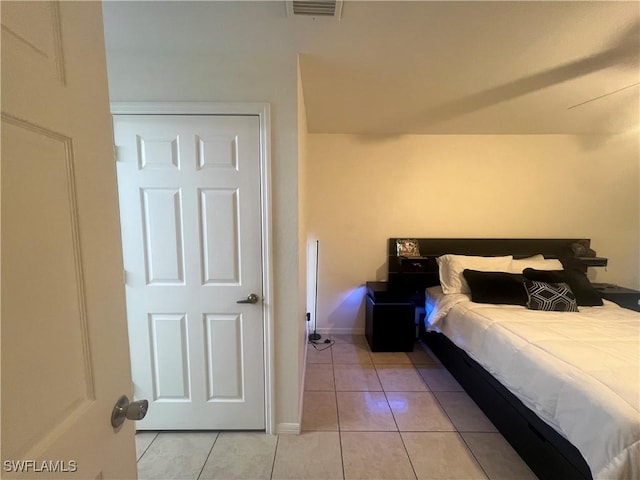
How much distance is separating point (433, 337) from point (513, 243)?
1488mm

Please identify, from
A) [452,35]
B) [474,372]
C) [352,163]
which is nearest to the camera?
[452,35]

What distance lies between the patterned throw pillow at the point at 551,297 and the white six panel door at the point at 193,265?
7.64ft

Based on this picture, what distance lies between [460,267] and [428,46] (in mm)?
2080

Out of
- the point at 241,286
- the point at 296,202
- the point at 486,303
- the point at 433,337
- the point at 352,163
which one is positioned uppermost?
the point at 352,163

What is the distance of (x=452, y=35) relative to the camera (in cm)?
150

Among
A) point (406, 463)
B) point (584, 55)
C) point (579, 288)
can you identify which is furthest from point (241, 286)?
point (579, 288)

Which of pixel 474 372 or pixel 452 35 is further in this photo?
pixel 474 372

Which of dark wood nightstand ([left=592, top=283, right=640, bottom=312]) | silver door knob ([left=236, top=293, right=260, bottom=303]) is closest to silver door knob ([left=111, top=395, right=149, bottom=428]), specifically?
silver door knob ([left=236, top=293, right=260, bottom=303])

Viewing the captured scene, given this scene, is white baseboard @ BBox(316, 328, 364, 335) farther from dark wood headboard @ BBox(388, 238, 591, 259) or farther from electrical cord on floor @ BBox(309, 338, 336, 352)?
dark wood headboard @ BBox(388, 238, 591, 259)

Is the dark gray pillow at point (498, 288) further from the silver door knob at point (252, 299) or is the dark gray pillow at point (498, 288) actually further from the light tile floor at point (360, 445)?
the silver door knob at point (252, 299)

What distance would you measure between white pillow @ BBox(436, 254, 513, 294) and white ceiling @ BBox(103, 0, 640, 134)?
1476 millimetres

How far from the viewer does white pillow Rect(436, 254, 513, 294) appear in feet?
9.17

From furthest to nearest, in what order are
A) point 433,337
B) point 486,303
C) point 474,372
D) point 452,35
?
point 433,337 → point 486,303 → point 474,372 → point 452,35

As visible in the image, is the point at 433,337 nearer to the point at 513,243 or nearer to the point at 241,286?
the point at 513,243
